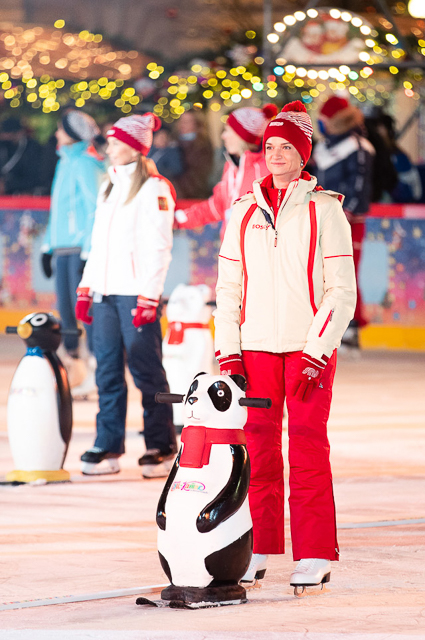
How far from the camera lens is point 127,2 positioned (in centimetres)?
1541

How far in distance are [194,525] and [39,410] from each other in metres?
2.35

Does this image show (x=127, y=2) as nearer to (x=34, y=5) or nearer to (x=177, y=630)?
(x=34, y=5)

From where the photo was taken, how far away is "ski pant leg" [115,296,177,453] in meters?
6.33

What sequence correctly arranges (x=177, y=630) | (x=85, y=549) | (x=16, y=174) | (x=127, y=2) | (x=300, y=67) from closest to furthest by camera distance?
(x=177, y=630), (x=85, y=549), (x=300, y=67), (x=16, y=174), (x=127, y=2)

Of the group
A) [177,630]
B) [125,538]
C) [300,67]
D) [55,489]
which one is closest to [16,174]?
[300,67]

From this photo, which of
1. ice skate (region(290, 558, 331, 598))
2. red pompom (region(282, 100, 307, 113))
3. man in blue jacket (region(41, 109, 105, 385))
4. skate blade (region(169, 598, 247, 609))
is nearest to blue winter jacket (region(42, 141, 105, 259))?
man in blue jacket (region(41, 109, 105, 385))

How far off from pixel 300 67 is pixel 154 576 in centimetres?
897

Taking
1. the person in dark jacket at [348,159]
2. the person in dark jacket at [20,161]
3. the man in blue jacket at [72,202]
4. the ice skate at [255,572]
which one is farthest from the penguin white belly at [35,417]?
the person in dark jacket at [20,161]

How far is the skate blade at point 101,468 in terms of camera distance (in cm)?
643

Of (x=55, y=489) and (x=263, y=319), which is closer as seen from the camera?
(x=263, y=319)

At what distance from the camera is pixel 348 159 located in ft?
38.6

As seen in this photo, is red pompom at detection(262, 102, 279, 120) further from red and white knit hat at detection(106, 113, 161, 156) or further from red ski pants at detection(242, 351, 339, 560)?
red ski pants at detection(242, 351, 339, 560)

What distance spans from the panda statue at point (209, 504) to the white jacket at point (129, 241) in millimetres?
2259

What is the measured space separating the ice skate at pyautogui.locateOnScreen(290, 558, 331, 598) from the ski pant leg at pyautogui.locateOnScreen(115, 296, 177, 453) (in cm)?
232
